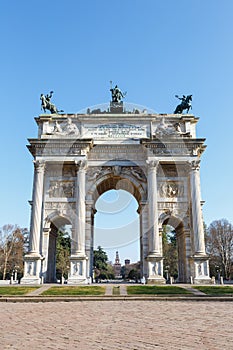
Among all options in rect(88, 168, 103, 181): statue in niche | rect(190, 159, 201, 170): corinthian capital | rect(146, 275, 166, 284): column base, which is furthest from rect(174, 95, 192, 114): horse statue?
rect(146, 275, 166, 284): column base

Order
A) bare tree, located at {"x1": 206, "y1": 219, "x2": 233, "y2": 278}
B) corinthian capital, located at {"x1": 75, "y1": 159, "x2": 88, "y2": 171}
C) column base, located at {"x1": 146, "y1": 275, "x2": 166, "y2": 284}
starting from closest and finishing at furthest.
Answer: column base, located at {"x1": 146, "y1": 275, "x2": 166, "y2": 284} < corinthian capital, located at {"x1": 75, "y1": 159, "x2": 88, "y2": 171} < bare tree, located at {"x1": 206, "y1": 219, "x2": 233, "y2": 278}

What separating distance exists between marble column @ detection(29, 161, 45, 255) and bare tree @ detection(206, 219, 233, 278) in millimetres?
34144

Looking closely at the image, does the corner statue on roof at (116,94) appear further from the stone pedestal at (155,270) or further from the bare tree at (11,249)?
the bare tree at (11,249)

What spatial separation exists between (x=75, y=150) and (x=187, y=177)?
35.3 ft

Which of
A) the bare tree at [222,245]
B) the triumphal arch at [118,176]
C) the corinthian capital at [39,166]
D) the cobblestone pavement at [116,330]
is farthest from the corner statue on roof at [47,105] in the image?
the bare tree at [222,245]

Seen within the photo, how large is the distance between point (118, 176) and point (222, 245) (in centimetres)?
3038

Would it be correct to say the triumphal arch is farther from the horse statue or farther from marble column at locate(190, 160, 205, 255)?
the horse statue

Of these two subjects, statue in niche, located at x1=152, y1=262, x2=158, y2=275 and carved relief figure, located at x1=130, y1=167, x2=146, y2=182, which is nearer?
statue in niche, located at x1=152, y1=262, x2=158, y2=275

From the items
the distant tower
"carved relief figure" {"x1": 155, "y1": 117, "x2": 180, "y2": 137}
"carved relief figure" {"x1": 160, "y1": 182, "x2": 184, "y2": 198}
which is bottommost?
the distant tower

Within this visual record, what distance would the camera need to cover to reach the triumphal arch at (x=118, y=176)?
2888cm

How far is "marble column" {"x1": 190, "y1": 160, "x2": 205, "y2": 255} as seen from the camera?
28252 mm

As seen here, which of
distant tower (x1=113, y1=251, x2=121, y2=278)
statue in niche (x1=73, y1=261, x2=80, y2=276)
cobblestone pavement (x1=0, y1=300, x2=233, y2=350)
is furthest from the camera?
distant tower (x1=113, y1=251, x2=121, y2=278)

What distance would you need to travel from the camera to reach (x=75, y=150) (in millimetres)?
30750

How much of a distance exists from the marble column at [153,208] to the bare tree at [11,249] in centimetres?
3155
